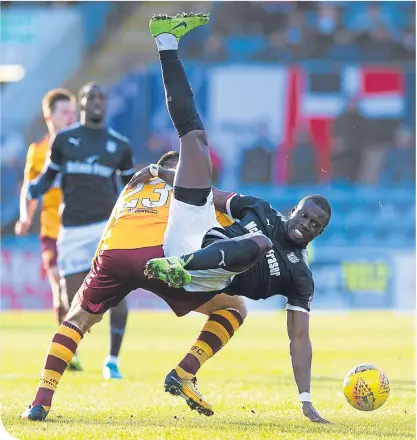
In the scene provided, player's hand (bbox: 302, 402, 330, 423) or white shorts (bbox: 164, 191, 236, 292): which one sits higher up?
white shorts (bbox: 164, 191, 236, 292)

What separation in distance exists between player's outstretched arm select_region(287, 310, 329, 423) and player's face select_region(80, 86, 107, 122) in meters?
3.56

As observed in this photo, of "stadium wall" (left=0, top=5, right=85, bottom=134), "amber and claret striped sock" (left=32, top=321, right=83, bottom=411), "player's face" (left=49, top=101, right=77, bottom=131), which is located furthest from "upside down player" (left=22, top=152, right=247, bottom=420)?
"stadium wall" (left=0, top=5, right=85, bottom=134)

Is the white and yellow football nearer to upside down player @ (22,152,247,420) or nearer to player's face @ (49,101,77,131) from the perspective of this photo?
upside down player @ (22,152,247,420)

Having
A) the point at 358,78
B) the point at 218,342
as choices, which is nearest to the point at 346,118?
the point at 358,78

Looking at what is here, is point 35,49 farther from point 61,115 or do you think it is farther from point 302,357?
point 302,357

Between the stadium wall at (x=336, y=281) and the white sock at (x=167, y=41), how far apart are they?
1517cm

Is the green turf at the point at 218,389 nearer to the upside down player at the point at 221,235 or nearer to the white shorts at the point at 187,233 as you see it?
the upside down player at the point at 221,235

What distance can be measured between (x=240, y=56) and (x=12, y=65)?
5.80 meters

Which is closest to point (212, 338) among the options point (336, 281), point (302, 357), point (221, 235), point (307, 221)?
point (302, 357)

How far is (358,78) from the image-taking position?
2752 centimetres

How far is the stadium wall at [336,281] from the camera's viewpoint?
21.9m

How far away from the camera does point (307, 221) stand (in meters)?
6.95

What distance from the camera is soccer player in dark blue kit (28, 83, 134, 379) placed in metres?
9.91

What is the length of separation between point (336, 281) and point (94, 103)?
515 inches
